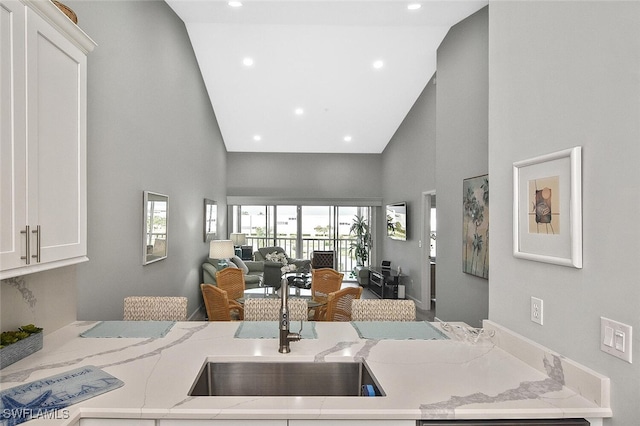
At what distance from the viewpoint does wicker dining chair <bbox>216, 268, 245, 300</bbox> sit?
170 inches

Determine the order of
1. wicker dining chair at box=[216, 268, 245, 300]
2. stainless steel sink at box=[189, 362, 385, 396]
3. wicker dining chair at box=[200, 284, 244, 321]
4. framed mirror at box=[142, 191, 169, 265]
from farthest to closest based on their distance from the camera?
wicker dining chair at box=[216, 268, 245, 300] → framed mirror at box=[142, 191, 169, 265] → wicker dining chair at box=[200, 284, 244, 321] → stainless steel sink at box=[189, 362, 385, 396]

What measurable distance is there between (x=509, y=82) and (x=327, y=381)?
1.63 m

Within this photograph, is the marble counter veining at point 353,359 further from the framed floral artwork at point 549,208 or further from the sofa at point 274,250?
the sofa at point 274,250

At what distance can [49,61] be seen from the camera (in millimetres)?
1528

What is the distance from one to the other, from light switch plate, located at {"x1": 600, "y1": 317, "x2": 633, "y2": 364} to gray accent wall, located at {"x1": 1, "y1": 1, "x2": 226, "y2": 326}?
7.80 feet

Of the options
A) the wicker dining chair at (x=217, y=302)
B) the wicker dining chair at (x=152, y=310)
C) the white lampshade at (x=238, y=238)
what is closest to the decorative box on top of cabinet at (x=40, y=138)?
the wicker dining chair at (x=152, y=310)

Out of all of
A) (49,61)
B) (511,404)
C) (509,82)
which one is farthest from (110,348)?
(509,82)

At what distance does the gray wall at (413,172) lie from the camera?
6082mm

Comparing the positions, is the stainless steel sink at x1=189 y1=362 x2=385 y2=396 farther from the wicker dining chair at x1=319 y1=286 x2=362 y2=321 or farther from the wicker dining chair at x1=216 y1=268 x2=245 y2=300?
the wicker dining chair at x1=216 y1=268 x2=245 y2=300

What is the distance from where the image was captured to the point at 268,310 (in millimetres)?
2467

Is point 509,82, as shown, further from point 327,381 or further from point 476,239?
point 476,239

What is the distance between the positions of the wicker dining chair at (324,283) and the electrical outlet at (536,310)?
3.06 meters

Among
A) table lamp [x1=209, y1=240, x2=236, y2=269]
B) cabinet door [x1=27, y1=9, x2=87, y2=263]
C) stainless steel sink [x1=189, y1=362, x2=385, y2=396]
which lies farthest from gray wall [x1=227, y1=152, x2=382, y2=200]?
stainless steel sink [x1=189, y1=362, x2=385, y2=396]

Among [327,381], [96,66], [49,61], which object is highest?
[96,66]
